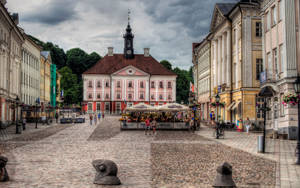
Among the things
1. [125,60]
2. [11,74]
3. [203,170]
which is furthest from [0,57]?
[125,60]

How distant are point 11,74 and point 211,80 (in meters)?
26.0

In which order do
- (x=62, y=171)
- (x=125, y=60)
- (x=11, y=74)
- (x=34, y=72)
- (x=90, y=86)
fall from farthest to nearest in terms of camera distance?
(x=125, y=60), (x=90, y=86), (x=34, y=72), (x=11, y=74), (x=62, y=171)

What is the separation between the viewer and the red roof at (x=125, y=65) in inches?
3969

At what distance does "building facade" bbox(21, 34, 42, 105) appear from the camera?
55156 millimetres

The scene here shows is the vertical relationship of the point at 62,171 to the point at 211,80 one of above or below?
below

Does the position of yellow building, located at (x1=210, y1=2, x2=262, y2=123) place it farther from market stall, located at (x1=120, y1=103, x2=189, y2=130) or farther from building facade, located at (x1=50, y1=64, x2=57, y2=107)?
building facade, located at (x1=50, y1=64, x2=57, y2=107)

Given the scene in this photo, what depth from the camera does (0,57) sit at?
39344 mm

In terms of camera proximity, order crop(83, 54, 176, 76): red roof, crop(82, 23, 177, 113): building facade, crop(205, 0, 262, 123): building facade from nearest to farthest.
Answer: crop(205, 0, 262, 123): building facade, crop(82, 23, 177, 113): building facade, crop(83, 54, 176, 76): red roof

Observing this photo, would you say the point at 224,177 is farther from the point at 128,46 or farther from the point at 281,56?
the point at 128,46

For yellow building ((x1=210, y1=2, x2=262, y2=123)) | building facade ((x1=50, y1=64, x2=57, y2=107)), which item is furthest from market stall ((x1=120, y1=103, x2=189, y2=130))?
building facade ((x1=50, y1=64, x2=57, y2=107))

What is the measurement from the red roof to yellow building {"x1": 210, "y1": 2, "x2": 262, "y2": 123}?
188ft

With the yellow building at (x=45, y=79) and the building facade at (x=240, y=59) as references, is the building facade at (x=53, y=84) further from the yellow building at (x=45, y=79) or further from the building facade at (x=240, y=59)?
the building facade at (x=240, y=59)

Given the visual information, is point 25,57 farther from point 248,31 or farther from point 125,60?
point 125,60

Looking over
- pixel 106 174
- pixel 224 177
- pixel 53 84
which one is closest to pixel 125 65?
A: pixel 53 84
